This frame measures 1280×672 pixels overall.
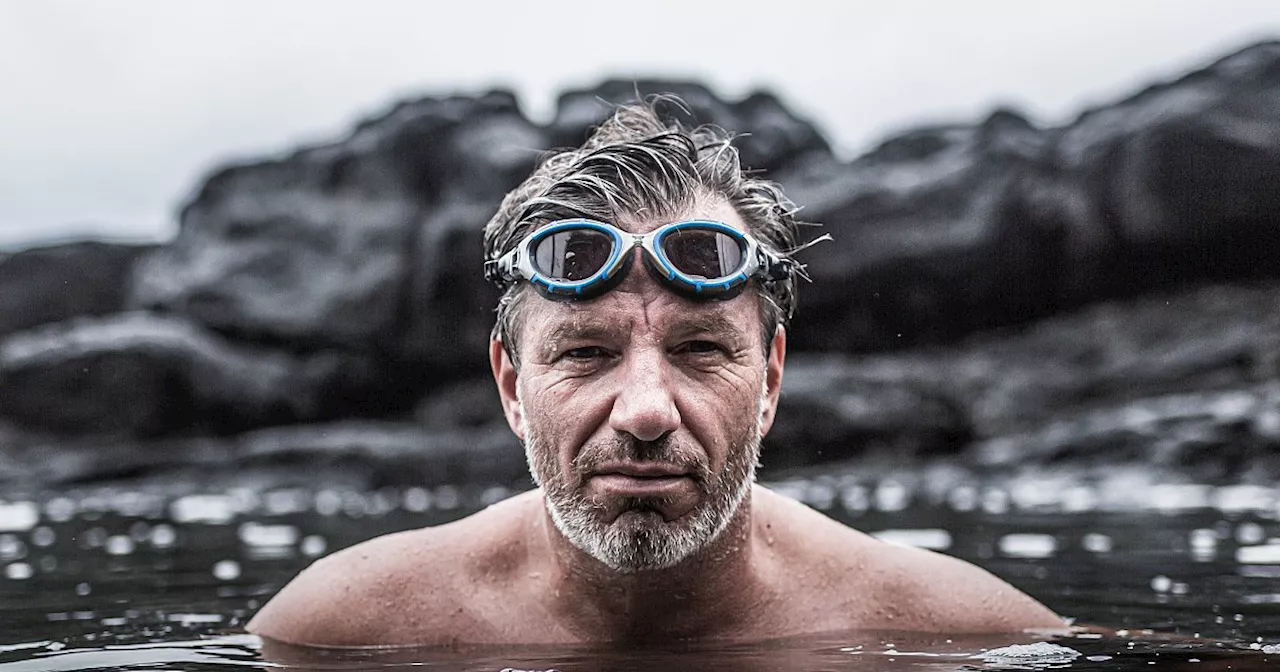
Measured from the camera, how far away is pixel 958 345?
21.5m

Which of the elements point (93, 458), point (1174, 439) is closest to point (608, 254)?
point (1174, 439)

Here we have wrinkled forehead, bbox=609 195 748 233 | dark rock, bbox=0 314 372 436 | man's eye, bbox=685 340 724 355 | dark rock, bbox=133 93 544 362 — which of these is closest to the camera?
man's eye, bbox=685 340 724 355

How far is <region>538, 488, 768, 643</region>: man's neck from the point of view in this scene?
3.19 metres

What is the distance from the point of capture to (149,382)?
19859 millimetres

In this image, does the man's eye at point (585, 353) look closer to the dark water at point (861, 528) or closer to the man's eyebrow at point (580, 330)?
the man's eyebrow at point (580, 330)

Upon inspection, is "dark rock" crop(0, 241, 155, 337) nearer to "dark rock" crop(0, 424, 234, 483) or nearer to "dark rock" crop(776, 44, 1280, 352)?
"dark rock" crop(0, 424, 234, 483)

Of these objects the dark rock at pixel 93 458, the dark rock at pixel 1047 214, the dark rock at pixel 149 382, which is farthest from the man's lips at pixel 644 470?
the dark rock at pixel 1047 214

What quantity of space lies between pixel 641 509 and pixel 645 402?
0.86 feet

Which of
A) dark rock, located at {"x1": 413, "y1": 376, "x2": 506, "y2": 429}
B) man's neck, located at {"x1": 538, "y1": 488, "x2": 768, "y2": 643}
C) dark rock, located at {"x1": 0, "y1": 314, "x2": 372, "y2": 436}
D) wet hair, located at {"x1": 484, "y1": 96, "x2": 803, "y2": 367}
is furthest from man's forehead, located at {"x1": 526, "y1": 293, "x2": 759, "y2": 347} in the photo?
dark rock, located at {"x1": 0, "y1": 314, "x2": 372, "y2": 436}

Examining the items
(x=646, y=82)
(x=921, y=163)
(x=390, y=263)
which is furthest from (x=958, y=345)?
(x=390, y=263)

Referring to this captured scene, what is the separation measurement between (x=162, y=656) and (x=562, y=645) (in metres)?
1.17

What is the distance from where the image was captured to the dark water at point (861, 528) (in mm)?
3242

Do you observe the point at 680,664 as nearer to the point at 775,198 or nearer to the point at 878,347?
the point at 775,198

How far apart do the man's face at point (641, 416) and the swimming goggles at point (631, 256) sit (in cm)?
3
